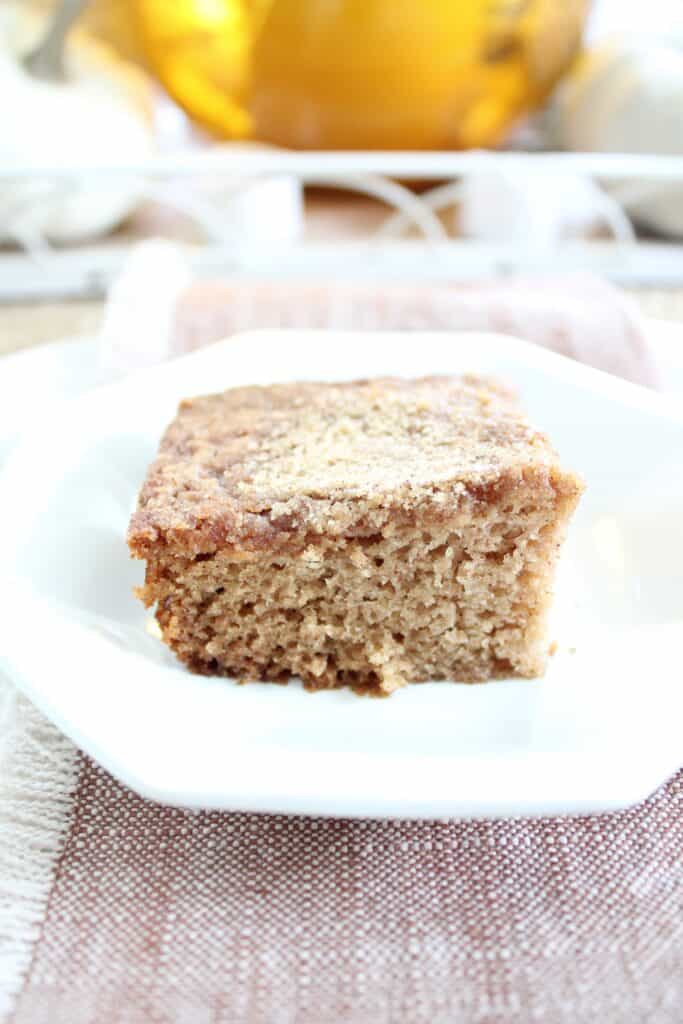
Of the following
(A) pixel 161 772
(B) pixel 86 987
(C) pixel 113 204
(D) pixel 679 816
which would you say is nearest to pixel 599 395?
(D) pixel 679 816

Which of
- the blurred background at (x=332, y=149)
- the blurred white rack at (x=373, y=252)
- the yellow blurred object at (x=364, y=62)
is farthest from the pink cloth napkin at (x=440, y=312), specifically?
the yellow blurred object at (x=364, y=62)

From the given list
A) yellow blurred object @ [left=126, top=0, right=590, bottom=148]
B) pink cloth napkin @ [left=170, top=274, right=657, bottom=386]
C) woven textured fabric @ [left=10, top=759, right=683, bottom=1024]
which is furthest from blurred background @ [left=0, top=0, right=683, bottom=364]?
woven textured fabric @ [left=10, top=759, right=683, bottom=1024]

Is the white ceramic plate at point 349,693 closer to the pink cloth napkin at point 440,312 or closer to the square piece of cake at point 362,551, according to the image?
the square piece of cake at point 362,551

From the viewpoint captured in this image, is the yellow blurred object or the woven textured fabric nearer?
the woven textured fabric

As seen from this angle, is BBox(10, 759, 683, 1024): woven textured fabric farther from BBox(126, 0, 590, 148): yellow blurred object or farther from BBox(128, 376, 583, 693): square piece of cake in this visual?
BBox(126, 0, 590, 148): yellow blurred object

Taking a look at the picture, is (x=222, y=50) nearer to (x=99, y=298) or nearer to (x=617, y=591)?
(x=99, y=298)

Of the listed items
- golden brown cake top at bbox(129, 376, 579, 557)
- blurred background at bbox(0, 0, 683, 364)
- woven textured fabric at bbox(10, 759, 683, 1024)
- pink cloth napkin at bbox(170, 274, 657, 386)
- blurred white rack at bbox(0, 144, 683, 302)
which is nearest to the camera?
woven textured fabric at bbox(10, 759, 683, 1024)

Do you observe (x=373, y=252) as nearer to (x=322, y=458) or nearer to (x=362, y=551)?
(x=322, y=458)
